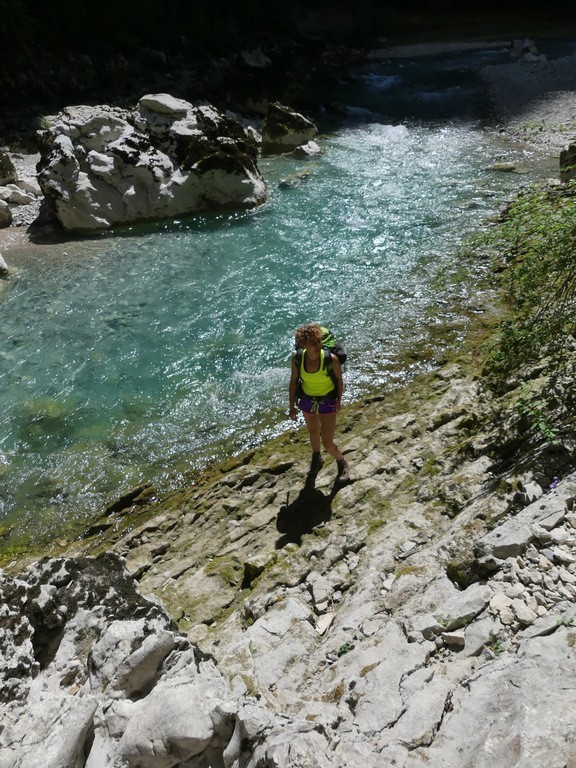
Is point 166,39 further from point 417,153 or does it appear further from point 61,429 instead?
point 61,429

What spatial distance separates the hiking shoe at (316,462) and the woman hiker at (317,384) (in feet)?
0.89

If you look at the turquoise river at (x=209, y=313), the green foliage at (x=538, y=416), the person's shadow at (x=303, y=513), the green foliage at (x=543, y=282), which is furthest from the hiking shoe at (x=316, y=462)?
the green foliage at (x=538, y=416)

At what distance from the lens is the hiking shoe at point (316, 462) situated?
6520 mm

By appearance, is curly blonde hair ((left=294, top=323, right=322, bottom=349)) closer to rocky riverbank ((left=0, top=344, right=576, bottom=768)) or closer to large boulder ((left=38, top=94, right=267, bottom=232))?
rocky riverbank ((left=0, top=344, right=576, bottom=768))

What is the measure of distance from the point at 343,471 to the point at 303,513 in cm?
68

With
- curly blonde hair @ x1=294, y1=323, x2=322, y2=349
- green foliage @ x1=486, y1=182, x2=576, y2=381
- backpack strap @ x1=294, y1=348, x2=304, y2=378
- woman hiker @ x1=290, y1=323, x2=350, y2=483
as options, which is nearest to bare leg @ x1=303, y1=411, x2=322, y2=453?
woman hiker @ x1=290, y1=323, x2=350, y2=483

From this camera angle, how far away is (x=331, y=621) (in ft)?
13.7

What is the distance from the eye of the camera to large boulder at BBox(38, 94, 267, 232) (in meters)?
Result: 13.6

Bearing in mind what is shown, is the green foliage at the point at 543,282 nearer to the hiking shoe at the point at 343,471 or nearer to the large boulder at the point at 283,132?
the hiking shoe at the point at 343,471

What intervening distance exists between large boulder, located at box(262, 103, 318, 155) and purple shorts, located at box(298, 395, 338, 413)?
1464 centimetres

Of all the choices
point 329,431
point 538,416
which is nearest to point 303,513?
point 329,431

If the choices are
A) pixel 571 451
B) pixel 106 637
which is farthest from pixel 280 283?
pixel 106 637

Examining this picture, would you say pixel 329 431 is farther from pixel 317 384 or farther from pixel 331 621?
pixel 331 621

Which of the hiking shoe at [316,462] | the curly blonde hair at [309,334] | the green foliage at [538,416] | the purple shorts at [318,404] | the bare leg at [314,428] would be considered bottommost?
the hiking shoe at [316,462]
